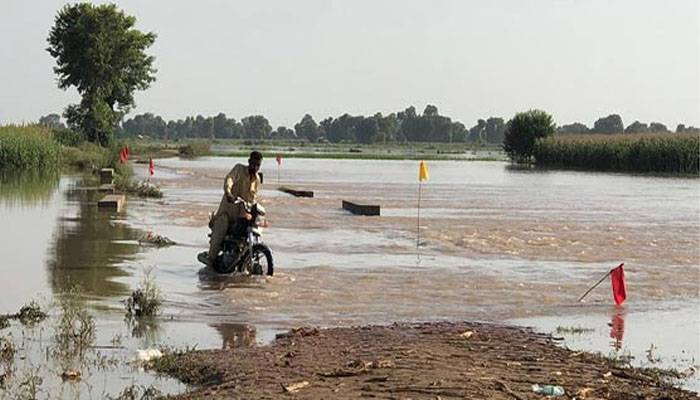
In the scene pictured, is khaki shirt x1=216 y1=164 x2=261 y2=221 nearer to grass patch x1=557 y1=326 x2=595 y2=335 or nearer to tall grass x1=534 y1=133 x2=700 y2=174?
grass patch x1=557 y1=326 x2=595 y2=335

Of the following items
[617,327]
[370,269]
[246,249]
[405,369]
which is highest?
[246,249]

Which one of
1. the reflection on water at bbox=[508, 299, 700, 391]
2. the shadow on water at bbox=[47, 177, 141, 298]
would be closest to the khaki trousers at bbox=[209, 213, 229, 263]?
the shadow on water at bbox=[47, 177, 141, 298]

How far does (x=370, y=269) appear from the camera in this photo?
17.0 metres

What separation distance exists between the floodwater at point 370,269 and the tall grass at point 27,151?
1375 cm

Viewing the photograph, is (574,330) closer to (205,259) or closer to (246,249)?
(246,249)

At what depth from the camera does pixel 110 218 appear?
2475 centimetres

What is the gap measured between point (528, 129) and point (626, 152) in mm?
21653

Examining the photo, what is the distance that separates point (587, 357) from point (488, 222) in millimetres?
17724

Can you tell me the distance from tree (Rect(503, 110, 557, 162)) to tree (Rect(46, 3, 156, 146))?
3722 cm

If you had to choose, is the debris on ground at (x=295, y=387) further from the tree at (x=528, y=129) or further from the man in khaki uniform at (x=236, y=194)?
the tree at (x=528, y=129)

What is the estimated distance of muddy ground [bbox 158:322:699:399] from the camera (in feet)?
25.9

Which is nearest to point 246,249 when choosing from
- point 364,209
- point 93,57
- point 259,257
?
point 259,257

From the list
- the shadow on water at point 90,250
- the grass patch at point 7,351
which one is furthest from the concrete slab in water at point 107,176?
the grass patch at point 7,351

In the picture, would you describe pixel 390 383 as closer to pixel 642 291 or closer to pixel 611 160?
pixel 642 291
